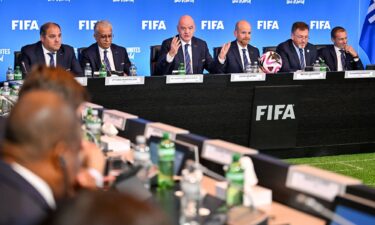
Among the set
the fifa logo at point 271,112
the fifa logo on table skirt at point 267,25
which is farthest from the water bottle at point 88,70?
the fifa logo on table skirt at point 267,25

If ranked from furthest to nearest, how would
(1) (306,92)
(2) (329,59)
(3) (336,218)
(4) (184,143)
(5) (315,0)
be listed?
(5) (315,0), (2) (329,59), (1) (306,92), (4) (184,143), (3) (336,218)

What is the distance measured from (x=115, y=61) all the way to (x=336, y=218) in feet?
17.6

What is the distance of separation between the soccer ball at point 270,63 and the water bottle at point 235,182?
4551mm

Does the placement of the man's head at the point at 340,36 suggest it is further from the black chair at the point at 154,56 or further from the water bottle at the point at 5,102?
the water bottle at the point at 5,102

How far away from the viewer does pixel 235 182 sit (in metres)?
2.64

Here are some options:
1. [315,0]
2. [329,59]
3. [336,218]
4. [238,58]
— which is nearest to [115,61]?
[238,58]

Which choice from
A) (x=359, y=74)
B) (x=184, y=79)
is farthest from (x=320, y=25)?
(x=184, y=79)

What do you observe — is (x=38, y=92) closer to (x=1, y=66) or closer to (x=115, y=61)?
(x=115, y=61)

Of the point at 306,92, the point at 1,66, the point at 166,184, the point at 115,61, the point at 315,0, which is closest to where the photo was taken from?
the point at 166,184

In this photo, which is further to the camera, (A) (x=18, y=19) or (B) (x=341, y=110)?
(A) (x=18, y=19)

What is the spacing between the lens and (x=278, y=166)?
2.71 metres

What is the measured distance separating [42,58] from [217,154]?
4371 millimetres

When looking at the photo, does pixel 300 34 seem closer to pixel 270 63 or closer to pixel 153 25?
pixel 270 63

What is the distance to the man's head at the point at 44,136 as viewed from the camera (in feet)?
4.97
